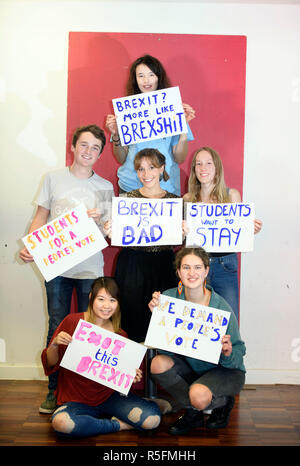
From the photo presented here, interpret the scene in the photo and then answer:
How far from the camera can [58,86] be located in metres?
3.26

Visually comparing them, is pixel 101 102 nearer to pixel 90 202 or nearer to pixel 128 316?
pixel 90 202

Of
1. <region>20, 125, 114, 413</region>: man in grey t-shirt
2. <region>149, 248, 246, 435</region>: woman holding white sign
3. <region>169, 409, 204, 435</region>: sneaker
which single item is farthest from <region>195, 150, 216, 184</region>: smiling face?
<region>169, 409, 204, 435</region>: sneaker

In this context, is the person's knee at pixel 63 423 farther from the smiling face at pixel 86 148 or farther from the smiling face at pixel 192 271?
the smiling face at pixel 86 148

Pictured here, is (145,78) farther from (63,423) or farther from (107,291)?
(63,423)

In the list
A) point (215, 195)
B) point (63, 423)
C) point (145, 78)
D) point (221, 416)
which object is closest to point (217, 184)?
point (215, 195)

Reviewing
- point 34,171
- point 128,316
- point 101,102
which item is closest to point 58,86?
point 101,102

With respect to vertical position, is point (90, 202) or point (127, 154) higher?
point (127, 154)

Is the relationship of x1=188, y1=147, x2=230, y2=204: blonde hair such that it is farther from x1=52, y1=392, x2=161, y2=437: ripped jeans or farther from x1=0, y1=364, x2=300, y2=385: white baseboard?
x1=0, y1=364, x2=300, y2=385: white baseboard

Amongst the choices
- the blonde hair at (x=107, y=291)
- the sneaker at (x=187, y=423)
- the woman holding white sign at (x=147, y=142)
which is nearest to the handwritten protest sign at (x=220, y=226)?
the woman holding white sign at (x=147, y=142)

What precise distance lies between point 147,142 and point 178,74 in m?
0.69

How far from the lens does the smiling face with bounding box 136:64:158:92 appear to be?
279 cm

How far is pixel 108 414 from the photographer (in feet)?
8.24

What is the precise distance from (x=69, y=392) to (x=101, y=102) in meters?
1.84

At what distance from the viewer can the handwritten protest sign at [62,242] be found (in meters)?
2.60
